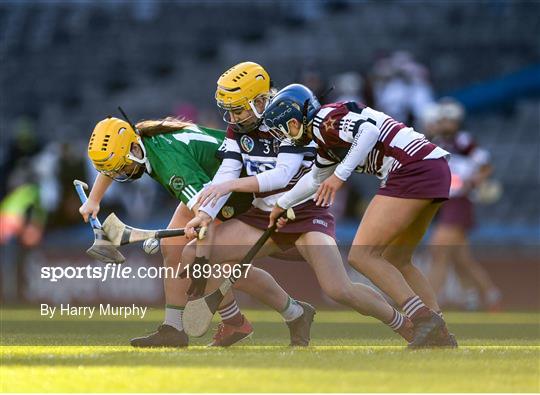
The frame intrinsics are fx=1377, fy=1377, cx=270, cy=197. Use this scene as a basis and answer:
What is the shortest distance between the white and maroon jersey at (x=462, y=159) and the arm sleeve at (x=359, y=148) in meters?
5.80

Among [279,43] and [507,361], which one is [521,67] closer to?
[279,43]

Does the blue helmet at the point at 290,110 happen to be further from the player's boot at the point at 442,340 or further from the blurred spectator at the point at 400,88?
the blurred spectator at the point at 400,88

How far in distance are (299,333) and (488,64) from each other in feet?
37.9

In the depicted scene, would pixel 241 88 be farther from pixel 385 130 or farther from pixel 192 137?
pixel 385 130

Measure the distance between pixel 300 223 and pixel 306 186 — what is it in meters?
0.27

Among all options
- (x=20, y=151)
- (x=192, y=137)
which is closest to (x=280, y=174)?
(x=192, y=137)

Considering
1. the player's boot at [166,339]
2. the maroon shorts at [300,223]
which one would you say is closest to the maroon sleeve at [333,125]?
the maroon shorts at [300,223]

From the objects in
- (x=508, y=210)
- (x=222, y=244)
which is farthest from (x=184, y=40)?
(x=222, y=244)

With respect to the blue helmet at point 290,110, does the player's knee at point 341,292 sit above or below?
below

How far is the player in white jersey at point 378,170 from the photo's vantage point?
25.6ft

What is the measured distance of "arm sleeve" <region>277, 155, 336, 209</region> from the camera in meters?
8.02

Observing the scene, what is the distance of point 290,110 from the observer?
784cm

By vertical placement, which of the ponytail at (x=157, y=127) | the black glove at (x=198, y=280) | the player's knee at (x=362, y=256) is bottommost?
the black glove at (x=198, y=280)

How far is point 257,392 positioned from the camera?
6.03m
